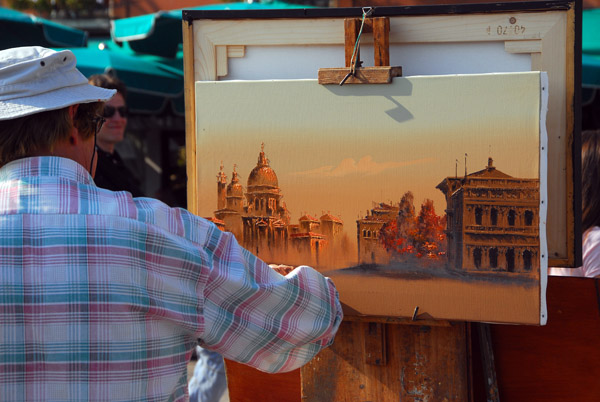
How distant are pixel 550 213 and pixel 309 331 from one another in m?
0.57

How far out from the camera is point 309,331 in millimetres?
1360

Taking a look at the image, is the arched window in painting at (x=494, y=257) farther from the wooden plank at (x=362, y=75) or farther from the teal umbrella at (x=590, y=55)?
the teal umbrella at (x=590, y=55)

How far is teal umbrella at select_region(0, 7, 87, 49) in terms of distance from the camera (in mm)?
4766

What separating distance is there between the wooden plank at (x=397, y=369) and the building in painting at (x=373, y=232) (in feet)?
0.59

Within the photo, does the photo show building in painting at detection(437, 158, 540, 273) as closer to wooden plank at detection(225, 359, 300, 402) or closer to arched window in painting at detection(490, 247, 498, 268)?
arched window in painting at detection(490, 247, 498, 268)

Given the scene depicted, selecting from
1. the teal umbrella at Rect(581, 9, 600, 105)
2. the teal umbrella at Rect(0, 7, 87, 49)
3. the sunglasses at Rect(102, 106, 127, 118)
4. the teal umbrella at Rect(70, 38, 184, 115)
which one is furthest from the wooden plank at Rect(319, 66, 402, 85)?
the teal umbrella at Rect(0, 7, 87, 49)

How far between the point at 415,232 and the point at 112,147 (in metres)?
1.75

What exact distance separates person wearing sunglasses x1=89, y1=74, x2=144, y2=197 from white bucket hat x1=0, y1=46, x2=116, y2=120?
1.30 meters

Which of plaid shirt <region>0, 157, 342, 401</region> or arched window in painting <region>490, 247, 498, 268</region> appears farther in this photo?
arched window in painting <region>490, 247, 498, 268</region>

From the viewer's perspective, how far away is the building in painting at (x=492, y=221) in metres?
1.44

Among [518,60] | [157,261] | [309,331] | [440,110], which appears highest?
[518,60]

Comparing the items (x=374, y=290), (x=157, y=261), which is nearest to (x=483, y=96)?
(x=374, y=290)

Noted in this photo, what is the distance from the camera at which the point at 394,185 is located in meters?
1.53

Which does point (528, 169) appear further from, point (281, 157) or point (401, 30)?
point (281, 157)
